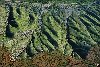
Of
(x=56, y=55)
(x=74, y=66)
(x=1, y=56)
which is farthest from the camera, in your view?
(x=56, y=55)

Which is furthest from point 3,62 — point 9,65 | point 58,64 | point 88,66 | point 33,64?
point 88,66

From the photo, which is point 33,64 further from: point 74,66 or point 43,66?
point 74,66

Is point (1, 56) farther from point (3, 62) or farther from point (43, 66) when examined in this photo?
point (43, 66)

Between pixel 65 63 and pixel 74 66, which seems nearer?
pixel 74 66

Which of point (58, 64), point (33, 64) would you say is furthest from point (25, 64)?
point (58, 64)

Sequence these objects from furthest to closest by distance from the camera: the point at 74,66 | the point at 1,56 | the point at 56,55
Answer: the point at 56,55
the point at 1,56
the point at 74,66

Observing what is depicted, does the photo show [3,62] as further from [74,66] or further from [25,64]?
[74,66]

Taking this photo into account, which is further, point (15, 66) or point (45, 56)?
point (45, 56)

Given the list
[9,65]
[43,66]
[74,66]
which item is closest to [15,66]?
[9,65]
